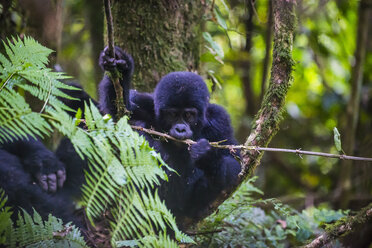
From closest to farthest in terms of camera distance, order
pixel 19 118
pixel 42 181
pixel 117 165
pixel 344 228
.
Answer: pixel 19 118 → pixel 117 165 → pixel 344 228 → pixel 42 181

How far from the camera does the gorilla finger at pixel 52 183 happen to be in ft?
10.8

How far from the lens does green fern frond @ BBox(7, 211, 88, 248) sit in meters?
1.64

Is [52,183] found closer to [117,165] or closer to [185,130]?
[185,130]

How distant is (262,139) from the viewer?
2.85 metres

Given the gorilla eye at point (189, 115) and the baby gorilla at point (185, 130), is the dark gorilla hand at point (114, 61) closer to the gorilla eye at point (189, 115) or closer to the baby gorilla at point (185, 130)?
the baby gorilla at point (185, 130)

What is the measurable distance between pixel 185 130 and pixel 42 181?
4.55ft

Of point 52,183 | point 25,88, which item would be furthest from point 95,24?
point 25,88

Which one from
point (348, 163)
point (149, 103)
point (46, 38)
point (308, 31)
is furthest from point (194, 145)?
point (308, 31)

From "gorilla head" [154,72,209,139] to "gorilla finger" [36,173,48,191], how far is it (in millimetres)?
1139

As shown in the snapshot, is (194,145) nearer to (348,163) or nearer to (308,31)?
(348,163)

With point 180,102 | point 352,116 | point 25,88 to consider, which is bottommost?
point 352,116

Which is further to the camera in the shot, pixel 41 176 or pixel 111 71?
pixel 41 176

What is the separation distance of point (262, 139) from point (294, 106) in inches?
173

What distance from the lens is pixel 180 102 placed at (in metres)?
3.07
